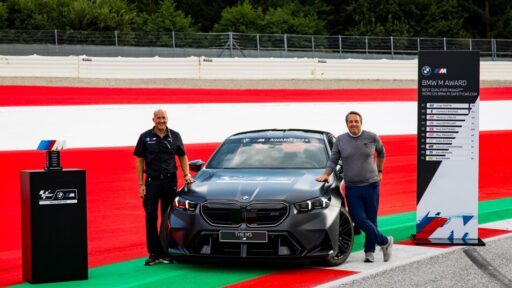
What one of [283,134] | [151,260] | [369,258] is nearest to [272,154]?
[283,134]

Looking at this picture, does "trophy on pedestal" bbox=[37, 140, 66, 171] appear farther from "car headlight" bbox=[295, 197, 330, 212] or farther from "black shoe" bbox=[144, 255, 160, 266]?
"car headlight" bbox=[295, 197, 330, 212]

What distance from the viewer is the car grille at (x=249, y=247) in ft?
31.0

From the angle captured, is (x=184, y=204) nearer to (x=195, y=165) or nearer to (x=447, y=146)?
(x=195, y=165)

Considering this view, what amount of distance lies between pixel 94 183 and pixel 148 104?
9.81 meters

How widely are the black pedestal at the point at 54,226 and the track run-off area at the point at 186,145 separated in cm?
34

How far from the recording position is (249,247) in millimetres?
9516

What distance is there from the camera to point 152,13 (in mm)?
67312

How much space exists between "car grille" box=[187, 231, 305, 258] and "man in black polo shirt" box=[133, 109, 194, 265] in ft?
2.57

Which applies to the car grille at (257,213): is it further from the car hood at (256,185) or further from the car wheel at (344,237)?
the car wheel at (344,237)

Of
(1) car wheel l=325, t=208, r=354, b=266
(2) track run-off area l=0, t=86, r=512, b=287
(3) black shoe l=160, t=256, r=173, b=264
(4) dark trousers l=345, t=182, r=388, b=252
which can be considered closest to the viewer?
(2) track run-off area l=0, t=86, r=512, b=287

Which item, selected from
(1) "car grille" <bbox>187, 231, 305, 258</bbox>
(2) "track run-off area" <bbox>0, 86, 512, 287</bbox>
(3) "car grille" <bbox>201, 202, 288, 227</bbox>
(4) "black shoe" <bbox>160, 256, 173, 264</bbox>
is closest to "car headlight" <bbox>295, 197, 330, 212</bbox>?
(3) "car grille" <bbox>201, 202, 288, 227</bbox>

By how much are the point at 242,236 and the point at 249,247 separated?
0.15m

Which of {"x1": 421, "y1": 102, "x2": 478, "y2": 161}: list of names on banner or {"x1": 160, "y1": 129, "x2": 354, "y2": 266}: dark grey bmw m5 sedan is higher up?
{"x1": 421, "y1": 102, "x2": 478, "y2": 161}: list of names on banner

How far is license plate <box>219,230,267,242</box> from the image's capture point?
943cm
